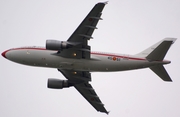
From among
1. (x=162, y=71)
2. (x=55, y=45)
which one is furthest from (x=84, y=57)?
(x=162, y=71)

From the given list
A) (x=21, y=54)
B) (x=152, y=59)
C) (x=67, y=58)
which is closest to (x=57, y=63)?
(x=67, y=58)

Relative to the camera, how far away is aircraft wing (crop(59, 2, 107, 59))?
1709 inches

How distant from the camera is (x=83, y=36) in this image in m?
46.0

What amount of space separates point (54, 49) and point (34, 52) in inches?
166

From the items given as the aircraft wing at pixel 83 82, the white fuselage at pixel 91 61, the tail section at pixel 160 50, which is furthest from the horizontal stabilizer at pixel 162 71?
the aircraft wing at pixel 83 82

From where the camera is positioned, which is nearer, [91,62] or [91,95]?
[91,62]

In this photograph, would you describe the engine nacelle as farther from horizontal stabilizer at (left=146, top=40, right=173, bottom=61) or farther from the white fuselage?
horizontal stabilizer at (left=146, top=40, right=173, bottom=61)

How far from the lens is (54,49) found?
153ft

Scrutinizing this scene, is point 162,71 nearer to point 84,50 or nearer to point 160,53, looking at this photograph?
point 160,53

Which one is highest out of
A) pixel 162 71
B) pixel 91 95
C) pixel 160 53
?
pixel 160 53

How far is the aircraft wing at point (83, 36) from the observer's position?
4341 centimetres

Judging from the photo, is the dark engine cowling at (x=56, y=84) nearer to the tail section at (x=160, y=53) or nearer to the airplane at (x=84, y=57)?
the airplane at (x=84, y=57)

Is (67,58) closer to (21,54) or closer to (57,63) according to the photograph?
(57,63)

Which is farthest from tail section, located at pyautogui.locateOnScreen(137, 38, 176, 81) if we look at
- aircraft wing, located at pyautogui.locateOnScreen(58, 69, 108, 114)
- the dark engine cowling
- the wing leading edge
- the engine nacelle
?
the dark engine cowling
